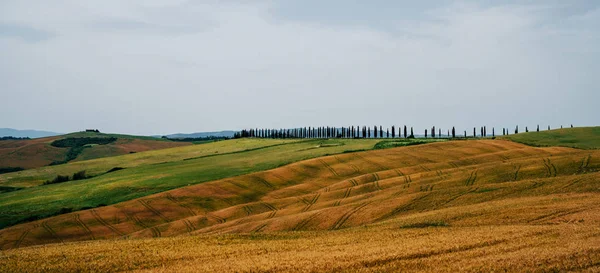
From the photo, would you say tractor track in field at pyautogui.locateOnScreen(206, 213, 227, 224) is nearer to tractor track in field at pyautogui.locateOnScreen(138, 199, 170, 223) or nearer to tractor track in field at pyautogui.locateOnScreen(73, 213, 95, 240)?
tractor track in field at pyautogui.locateOnScreen(138, 199, 170, 223)

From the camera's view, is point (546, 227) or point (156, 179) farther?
point (156, 179)

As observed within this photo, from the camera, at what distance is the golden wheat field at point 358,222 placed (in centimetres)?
1996

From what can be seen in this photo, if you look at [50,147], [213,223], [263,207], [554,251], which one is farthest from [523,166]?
[50,147]

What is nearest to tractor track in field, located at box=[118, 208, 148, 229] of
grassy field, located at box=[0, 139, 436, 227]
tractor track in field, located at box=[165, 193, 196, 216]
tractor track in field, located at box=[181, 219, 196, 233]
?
tractor track in field, located at box=[181, 219, 196, 233]

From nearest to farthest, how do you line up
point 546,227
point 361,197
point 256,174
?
point 546,227 < point 361,197 < point 256,174

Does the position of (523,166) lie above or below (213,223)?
above

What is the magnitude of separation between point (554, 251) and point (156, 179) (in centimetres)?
5418

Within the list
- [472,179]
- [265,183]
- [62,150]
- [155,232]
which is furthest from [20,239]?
[62,150]

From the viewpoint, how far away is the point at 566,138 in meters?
78.4

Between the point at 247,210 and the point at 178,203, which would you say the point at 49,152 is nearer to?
the point at 178,203

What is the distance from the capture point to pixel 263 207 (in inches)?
1861

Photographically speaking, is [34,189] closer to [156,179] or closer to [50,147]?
[156,179]

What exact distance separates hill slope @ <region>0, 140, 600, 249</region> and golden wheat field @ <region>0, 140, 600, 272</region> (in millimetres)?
128

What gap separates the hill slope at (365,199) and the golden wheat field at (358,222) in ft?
0.42
